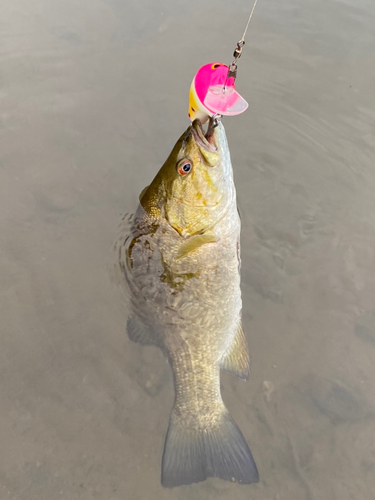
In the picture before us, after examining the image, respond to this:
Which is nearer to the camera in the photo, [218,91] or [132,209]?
[218,91]

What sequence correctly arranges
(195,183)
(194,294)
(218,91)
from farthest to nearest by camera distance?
(194,294) < (195,183) < (218,91)

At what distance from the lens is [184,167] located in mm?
2213

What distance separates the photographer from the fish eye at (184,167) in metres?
2.20

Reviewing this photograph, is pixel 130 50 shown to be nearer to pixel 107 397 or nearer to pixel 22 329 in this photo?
pixel 22 329

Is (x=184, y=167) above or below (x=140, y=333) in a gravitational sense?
above

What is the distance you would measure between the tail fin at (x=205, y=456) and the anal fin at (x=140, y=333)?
511 millimetres

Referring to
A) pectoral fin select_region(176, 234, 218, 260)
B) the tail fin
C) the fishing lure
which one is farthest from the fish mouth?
the tail fin

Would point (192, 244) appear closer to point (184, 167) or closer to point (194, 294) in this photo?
point (194, 294)

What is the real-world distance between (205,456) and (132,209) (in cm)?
201

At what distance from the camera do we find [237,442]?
2.30 m

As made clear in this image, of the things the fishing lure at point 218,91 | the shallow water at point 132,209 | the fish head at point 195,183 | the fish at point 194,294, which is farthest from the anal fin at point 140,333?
the fishing lure at point 218,91

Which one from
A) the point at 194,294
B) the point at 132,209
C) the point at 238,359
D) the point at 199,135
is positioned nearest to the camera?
the point at 199,135

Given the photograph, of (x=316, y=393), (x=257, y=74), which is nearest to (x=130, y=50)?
(x=257, y=74)

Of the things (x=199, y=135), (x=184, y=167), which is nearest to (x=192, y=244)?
(x=184, y=167)
